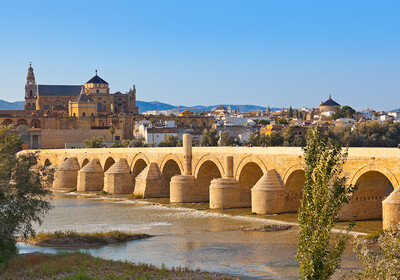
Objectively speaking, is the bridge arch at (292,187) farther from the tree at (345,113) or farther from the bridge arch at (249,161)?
the tree at (345,113)

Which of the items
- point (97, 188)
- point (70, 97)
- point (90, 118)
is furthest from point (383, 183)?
point (70, 97)

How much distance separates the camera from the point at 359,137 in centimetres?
5638

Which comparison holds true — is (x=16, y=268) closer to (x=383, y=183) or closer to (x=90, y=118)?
(x=383, y=183)

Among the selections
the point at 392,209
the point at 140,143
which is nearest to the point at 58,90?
the point at 140,143

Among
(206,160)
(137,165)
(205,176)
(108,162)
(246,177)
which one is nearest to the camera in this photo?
(246,177)

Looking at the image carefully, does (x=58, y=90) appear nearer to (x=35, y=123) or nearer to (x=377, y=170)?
(x=35, y=123)

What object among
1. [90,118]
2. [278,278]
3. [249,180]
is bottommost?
[278,278]

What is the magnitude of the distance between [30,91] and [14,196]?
111m

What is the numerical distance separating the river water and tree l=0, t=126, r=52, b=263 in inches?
88.1

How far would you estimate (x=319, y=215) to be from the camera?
1201 cm

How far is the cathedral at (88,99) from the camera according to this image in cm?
10156

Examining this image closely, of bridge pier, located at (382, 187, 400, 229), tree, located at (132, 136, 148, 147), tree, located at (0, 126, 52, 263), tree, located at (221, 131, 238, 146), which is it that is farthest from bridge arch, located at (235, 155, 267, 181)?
tree, located at (132, 136, 148, 147)

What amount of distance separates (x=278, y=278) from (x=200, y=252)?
4.34 m

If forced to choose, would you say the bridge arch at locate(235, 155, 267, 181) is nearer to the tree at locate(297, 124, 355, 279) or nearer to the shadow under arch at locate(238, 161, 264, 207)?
the shadow under arch at locate(238, 161, 264, 207)
